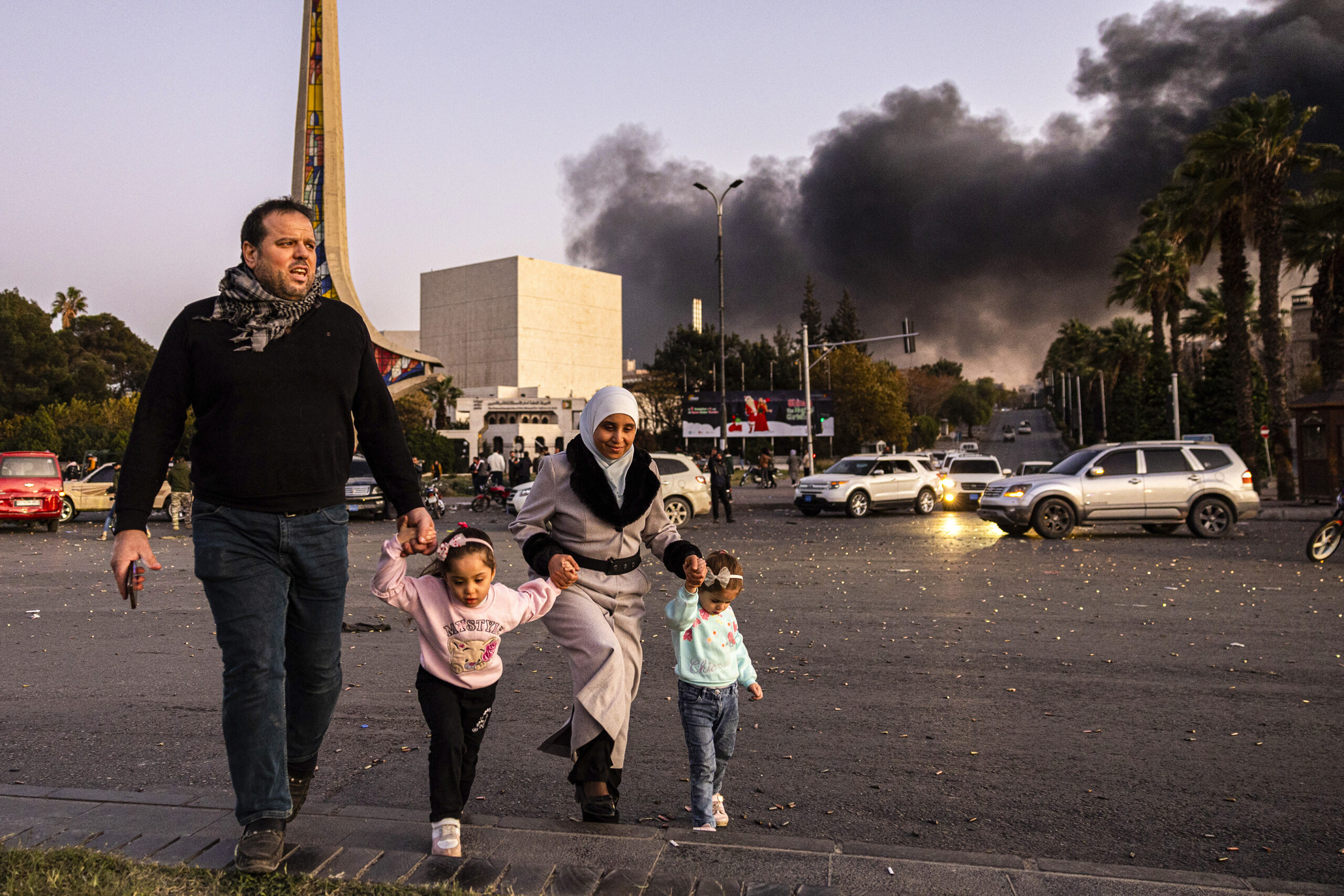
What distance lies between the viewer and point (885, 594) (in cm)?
1112

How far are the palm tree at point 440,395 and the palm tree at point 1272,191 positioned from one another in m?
81.6

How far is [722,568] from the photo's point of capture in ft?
12.4

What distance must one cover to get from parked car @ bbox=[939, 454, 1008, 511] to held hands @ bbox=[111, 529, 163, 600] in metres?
26.0

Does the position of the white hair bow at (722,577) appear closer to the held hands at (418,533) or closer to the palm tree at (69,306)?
the held hands at (418,533)

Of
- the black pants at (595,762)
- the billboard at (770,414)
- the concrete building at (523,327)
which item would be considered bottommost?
the black pants at (595,762)

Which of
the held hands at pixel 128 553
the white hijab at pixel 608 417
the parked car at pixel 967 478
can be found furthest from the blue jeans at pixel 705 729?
the parked car at pixel 967 478

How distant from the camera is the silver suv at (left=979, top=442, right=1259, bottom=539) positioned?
59.5ft

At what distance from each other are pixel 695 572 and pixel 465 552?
2.63ft

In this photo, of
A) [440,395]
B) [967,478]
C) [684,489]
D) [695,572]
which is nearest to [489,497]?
[684,489]

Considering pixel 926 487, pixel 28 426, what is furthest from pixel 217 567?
pixel 28 426

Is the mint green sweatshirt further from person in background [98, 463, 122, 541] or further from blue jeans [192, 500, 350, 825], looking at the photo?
person in background [98, 463, 122, 541]

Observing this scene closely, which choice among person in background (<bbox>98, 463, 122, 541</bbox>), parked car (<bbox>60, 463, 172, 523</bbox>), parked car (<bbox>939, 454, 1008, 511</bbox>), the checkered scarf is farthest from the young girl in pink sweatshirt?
parked car (<bbox>939, 454, 1008, 511</bbox>)

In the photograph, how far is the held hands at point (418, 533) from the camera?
3.53 metres

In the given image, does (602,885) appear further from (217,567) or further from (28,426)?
(28,426)
